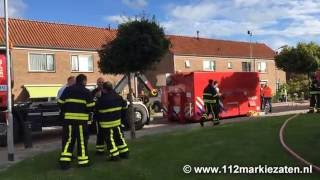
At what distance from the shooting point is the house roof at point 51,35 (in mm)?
40906

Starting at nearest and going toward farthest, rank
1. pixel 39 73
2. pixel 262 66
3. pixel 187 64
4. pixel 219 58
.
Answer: pixel 39 73, pixel 187 64, pixel 219 58, pixel 262 66

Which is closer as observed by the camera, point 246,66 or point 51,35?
point 51,35

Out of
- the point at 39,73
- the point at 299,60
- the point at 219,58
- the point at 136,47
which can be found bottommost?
the point at 136,47

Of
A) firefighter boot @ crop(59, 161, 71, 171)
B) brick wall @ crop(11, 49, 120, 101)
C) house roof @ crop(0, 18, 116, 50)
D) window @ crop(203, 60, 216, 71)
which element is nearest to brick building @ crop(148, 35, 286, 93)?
window @ crop(203, 60, 216, 71)

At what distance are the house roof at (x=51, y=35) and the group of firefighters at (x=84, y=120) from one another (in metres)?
28.9

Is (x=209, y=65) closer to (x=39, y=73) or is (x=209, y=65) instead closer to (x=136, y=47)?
(x=39, y=73)

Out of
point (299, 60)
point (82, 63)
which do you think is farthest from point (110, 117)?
point (299, 60)

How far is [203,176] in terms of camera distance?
8.75 meters

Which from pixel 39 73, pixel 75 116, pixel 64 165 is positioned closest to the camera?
pixel 64 165

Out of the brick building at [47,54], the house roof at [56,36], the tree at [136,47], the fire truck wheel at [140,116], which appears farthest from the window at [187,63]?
the tree at [136,47]

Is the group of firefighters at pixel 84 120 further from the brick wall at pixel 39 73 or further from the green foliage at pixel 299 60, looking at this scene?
the green foliage at pixel 299 60

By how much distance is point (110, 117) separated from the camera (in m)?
10.9

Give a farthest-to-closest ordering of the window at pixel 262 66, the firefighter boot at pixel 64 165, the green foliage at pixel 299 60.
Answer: the window at pixel 262 66
the green foliage at pixel 299 60
the firefighter boot at pixel 64 165

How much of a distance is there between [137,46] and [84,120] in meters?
4.64
